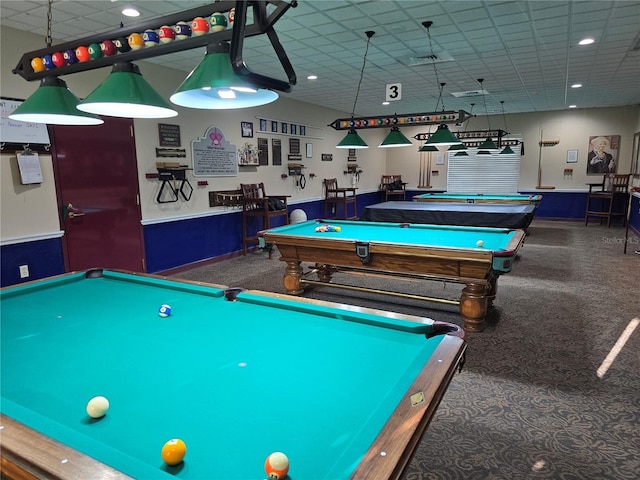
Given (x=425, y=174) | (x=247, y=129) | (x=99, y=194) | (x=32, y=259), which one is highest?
(x=247, y=129)

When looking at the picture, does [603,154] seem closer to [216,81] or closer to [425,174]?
[425,174]

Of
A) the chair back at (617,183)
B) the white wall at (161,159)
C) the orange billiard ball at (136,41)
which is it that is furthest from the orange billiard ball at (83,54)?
the chair back at (617,183)

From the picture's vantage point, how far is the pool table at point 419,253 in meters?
3.14

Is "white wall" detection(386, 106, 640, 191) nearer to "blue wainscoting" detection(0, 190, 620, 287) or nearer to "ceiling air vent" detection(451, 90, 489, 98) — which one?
"blue wainscoting" detection(0, 190, 620, 287)

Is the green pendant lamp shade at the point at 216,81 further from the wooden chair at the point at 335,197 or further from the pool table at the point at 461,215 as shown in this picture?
the wooden chair at the point at 335,197

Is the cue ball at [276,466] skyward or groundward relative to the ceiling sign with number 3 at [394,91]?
groundward

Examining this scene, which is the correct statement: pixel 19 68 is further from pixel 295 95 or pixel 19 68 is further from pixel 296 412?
pixel 295 95

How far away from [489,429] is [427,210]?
447 cm

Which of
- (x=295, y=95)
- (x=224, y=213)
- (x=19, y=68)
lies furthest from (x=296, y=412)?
(x=295, y=95)

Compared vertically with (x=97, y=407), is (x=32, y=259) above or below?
below

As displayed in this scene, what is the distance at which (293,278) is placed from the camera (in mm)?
4230

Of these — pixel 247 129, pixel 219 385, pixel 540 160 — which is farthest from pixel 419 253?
pixel 540 160

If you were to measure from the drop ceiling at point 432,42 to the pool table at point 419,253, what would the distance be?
200cm

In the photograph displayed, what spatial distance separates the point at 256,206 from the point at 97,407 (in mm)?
5567
